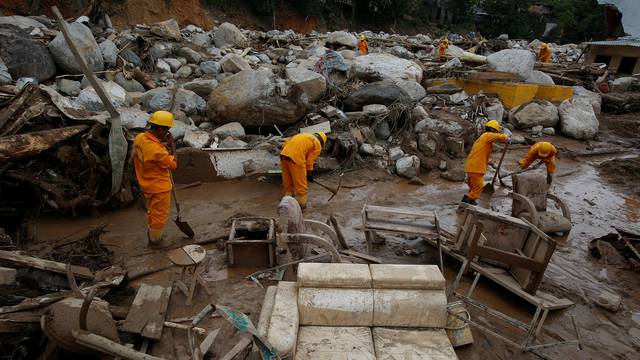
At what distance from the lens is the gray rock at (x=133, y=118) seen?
6879mm

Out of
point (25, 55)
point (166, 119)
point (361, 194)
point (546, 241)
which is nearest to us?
point (546, 241)

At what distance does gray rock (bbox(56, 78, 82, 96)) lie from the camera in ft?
27.0

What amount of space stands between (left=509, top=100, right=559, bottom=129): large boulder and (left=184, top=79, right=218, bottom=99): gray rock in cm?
949

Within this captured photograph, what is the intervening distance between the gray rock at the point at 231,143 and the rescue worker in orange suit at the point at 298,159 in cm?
192

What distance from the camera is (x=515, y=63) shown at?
12781mm

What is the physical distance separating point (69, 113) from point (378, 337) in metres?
5.71

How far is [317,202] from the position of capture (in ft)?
22.6

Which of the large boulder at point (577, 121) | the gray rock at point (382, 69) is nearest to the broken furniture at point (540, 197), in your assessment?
the gray rock at point (382, 69)

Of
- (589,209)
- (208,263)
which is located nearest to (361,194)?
(208,263)

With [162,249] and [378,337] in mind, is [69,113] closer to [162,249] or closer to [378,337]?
[162,249]

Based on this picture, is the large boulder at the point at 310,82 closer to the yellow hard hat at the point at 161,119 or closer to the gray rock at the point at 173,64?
the gray rock at the point at 173,64

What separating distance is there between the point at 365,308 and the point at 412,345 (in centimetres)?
48

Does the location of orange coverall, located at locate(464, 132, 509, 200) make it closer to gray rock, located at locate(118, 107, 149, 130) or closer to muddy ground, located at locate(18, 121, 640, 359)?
muddy ground, located at locate(18, 121, 640, 359)

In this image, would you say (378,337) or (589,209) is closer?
(378,337)
